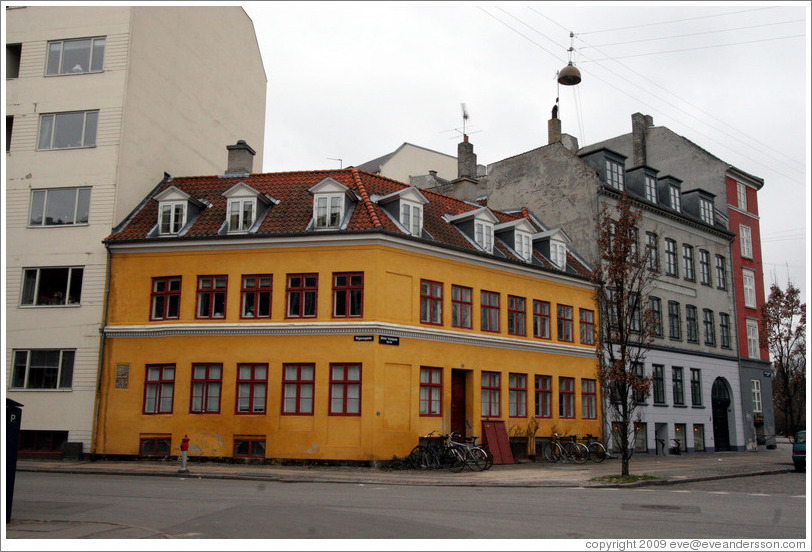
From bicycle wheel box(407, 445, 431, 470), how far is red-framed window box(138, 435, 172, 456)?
8352 millimetres

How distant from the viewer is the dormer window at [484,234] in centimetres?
2944

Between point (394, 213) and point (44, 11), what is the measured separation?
16577 millimetres

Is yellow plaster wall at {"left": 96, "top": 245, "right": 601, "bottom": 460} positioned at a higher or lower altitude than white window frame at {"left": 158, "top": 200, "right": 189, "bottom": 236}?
lower

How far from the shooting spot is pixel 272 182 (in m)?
29.2

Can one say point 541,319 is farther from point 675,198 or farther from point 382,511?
point 382,511

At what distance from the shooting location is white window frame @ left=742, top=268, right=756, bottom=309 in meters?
42.3

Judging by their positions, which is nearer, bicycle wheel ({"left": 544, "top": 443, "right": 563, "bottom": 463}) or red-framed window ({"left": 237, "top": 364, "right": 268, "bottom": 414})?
red-framed window ({"left": 237, "top": 364, "right": 268, "bottom": 414})

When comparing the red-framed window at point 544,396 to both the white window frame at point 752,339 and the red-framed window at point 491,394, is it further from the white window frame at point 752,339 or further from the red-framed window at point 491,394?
the white window frame at point 752,339

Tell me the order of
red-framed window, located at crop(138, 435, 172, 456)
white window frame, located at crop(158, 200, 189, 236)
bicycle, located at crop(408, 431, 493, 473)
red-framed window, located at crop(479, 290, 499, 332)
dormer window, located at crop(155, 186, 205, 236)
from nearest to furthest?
1. bicycle, located at crop(408, 431, 493, 473)
2. red-framed window, located at crop(138, 435, 172, 456)
3. white window frame, located at crop(158, 200, 189, 236)
4. dormer window, located at crop(155, 186, 205, 236)
5. red-framed window, located at crop(479, 290, 499, 332)

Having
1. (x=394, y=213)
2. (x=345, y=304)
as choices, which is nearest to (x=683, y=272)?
(x=394, y=213)

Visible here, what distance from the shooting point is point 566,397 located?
1230 inches

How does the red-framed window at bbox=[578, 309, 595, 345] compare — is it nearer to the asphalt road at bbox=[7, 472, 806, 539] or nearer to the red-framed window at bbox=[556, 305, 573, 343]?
the red-framed window at bbox=[556, 305, 573, 343]

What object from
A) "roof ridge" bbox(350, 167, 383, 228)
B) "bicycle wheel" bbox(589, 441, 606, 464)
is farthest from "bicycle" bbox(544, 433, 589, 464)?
"roof ridge" bbox(350, 167, 383, 228)

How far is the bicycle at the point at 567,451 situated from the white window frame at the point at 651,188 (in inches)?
569
